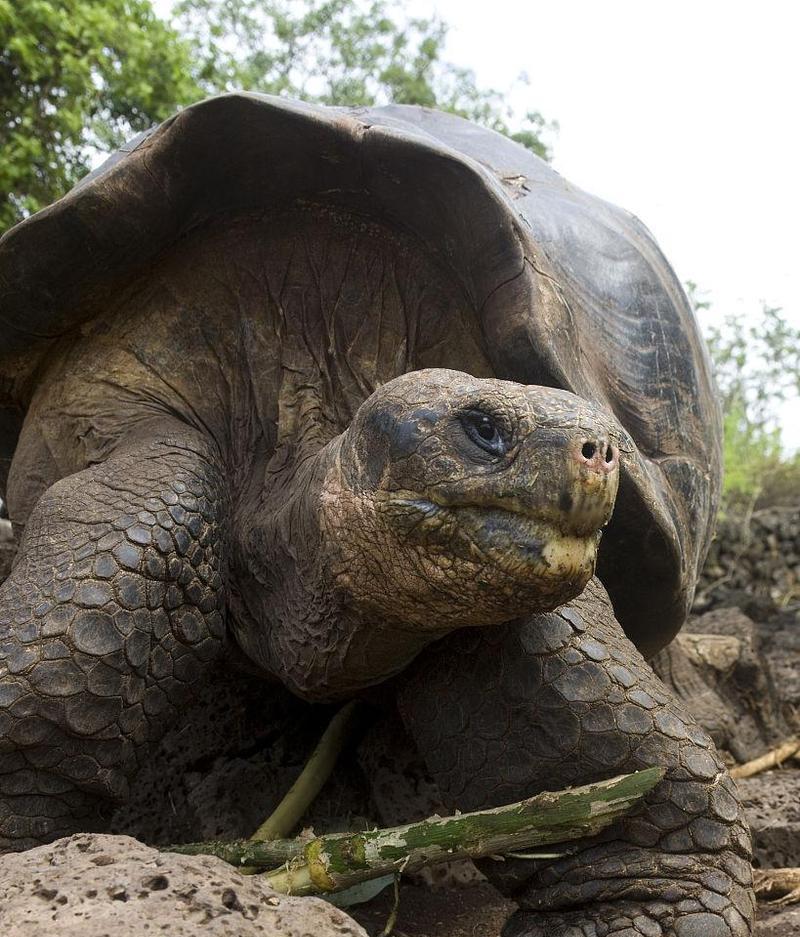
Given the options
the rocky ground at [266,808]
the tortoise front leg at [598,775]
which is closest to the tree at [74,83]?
the rocky ground at [266,808]

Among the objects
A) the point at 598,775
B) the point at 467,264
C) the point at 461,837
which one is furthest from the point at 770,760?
the point at 467,264

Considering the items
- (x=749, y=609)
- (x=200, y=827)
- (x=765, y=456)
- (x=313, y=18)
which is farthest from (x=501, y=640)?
(x=313, y=18)

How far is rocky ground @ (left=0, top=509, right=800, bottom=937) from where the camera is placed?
113 cm

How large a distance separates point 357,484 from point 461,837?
67cm

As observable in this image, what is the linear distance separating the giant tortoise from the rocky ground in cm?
51

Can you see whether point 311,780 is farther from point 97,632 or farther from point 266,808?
point 97,632

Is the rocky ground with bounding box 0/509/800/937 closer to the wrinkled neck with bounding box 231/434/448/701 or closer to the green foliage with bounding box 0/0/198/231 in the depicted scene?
the wrinkled neck with bounding box 231/434/448/701

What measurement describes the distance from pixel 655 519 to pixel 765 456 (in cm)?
832

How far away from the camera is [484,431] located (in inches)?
59.0

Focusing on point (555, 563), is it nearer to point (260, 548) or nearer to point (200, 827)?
point (260, 548)

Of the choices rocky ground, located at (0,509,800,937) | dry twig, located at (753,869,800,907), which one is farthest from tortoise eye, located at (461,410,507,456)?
dry twig, located at (753,869,800,907)

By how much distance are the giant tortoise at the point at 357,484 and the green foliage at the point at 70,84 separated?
4.06m

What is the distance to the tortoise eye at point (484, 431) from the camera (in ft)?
4.85

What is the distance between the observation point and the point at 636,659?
1.98 m
